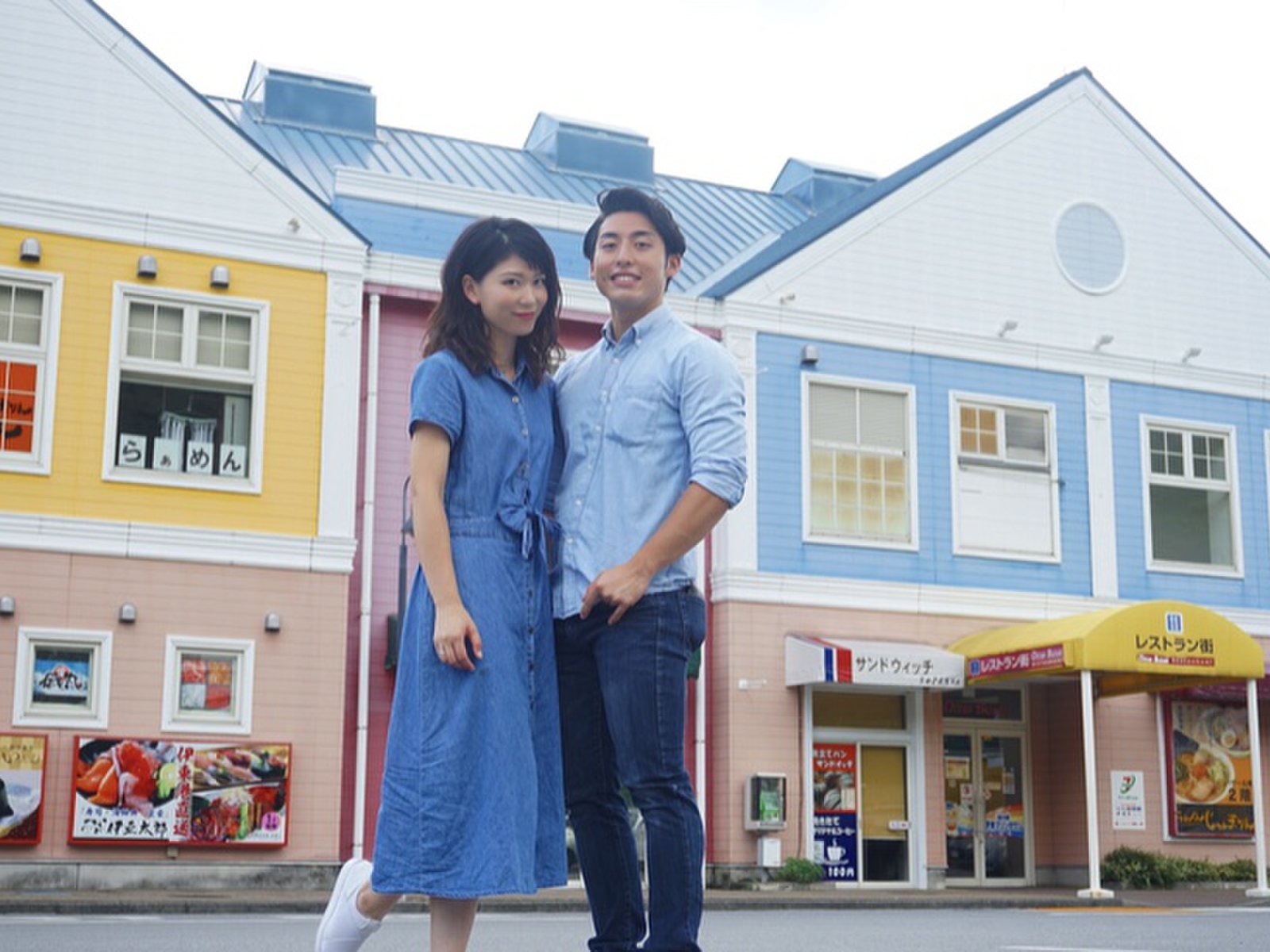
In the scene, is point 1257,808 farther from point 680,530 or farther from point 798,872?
point 680,530

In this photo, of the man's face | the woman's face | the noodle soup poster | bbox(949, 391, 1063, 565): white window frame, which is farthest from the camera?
the noodle soup poster

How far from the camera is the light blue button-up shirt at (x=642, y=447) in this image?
4.45 m

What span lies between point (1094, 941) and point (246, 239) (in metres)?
11.7

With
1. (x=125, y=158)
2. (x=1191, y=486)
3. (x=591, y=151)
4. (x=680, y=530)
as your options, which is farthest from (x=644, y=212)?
(x=591, y=151)

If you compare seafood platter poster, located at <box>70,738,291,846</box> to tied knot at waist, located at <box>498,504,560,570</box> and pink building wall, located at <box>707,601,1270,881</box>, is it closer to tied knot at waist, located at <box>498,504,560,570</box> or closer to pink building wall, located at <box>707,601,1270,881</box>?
pink building wall, located at <box>707,601,1270,881</box>

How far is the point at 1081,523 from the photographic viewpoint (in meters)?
21.5

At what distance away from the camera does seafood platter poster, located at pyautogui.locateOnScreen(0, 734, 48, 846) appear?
15.6 meters

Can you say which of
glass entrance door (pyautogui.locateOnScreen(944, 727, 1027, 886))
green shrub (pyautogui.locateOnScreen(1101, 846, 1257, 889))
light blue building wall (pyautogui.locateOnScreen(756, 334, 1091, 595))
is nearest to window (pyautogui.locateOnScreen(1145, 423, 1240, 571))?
light blue building wall (pyautogui.locateOnScreen(756, 334, 1091, 595))

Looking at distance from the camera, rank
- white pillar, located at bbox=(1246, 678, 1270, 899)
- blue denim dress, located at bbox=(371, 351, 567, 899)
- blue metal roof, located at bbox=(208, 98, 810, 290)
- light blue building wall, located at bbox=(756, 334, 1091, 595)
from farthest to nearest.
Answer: light blue building wall, located at bbox=(756, 334, 1091, 595) → blue metal roof, located at bbox=(208, 98, 810, 290) → white pillar, located at bbox=(1246, 678, 1270, 899) → blue denim dress, located at bbox=(371, 351, 567, 899)

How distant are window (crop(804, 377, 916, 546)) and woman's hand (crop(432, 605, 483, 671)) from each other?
16.0 metres

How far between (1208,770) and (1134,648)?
414 cm

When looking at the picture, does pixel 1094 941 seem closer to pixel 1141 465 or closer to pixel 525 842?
pixel 525 842

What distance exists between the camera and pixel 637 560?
4305 mm

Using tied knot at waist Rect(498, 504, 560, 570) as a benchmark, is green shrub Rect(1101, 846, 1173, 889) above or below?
below
